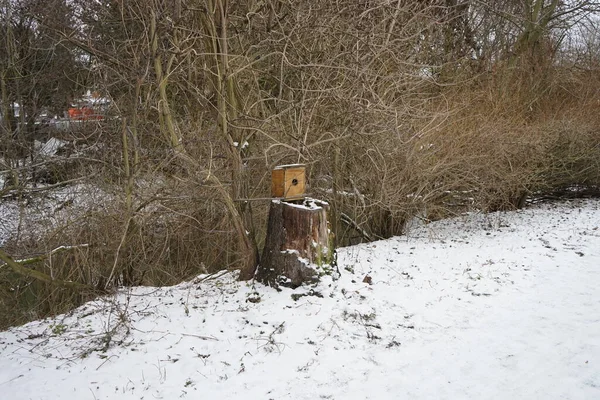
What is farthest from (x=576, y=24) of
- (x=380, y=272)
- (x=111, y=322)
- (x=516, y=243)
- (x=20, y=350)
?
(x=20, y=350)

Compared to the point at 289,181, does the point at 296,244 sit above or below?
below

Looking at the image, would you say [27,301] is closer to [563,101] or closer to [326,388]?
[326,388]

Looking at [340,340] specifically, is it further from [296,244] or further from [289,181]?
[289,181]

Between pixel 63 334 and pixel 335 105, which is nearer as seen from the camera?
pixel 63 334

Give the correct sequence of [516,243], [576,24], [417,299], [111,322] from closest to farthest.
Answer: [111,322] < [417,299] < [516,243] < [576,24]

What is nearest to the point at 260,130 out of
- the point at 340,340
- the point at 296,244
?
the point at 296,244

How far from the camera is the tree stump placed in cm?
475

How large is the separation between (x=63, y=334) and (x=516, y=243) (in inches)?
245

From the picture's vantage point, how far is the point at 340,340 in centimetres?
384

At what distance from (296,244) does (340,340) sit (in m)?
1.25

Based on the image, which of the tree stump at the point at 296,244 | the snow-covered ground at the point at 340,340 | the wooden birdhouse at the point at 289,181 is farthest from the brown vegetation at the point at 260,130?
the snow-covered ground at the point at 340,340

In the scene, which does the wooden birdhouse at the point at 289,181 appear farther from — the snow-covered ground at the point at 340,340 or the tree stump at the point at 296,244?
the snow-covered ground at the point at 340,340

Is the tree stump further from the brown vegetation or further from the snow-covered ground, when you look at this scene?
the brown vegetation

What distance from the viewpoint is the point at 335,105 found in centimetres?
639
